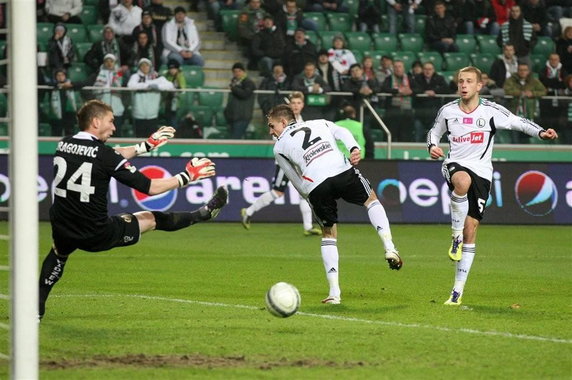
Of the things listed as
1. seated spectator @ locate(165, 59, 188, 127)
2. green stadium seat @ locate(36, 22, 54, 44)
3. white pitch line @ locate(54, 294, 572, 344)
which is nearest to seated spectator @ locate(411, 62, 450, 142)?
seated spectator @ locate(165, 59, 188, 127)

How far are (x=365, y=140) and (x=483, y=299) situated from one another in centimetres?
1215

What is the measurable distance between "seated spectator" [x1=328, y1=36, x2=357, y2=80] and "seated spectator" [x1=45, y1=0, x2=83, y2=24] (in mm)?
5875

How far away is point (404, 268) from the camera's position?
15.2 m

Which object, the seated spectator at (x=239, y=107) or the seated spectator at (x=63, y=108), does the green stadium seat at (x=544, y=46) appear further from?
the seated spectator at (x=63, y=108)

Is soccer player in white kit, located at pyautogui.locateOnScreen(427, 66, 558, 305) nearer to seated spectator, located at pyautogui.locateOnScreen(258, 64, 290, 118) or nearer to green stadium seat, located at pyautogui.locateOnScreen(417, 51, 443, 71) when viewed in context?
seated spectator, located at pyautogui.locateOnScreen(258, 64, 290, 118)

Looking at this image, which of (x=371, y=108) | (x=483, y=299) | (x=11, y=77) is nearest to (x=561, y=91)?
(x=371, y=108)

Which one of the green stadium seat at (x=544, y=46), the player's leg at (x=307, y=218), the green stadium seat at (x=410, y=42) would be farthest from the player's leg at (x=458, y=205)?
the green stadium seat at (x=544, y=46)

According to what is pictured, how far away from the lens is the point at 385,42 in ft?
94.1

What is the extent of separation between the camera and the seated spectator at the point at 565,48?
27828mm

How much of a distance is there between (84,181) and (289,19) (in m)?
17.8

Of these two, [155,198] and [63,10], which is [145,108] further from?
[63,10]

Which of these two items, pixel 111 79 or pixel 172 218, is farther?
pixel 111 79

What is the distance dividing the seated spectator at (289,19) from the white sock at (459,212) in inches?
604

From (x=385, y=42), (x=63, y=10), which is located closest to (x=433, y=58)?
(x=385, y=42)
